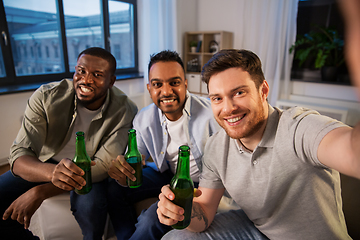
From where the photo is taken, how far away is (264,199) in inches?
35.5

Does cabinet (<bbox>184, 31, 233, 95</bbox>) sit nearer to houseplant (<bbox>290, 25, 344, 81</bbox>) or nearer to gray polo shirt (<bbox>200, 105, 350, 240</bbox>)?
houseplant (<bbox>290, 25, 344, 81</bbox>)

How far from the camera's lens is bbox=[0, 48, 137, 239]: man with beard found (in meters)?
1.28

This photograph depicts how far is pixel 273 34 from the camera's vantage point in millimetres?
3934

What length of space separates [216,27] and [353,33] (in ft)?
15.3

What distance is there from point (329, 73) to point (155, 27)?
278cm

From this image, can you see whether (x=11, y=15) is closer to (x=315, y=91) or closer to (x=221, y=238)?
(x=221, y=238)

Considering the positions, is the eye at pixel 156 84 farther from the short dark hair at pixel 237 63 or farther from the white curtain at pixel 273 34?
the white curtain at pixel 273 34

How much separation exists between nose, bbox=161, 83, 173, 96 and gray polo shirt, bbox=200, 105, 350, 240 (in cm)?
58

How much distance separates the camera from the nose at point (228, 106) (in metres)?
0.90

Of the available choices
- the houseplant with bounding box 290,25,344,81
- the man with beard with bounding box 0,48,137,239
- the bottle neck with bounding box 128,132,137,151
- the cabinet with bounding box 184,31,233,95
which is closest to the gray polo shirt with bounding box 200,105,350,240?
the bottle neck with bounding box 128,132,137,151

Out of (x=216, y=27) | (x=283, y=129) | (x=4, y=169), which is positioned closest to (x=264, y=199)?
(x=283, y=129)

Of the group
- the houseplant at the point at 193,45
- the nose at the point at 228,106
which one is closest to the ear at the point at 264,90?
the nose at the point at 228,106

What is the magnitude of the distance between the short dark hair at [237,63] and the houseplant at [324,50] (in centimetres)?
319

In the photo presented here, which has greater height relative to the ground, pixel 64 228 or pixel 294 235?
pixel 294 235
